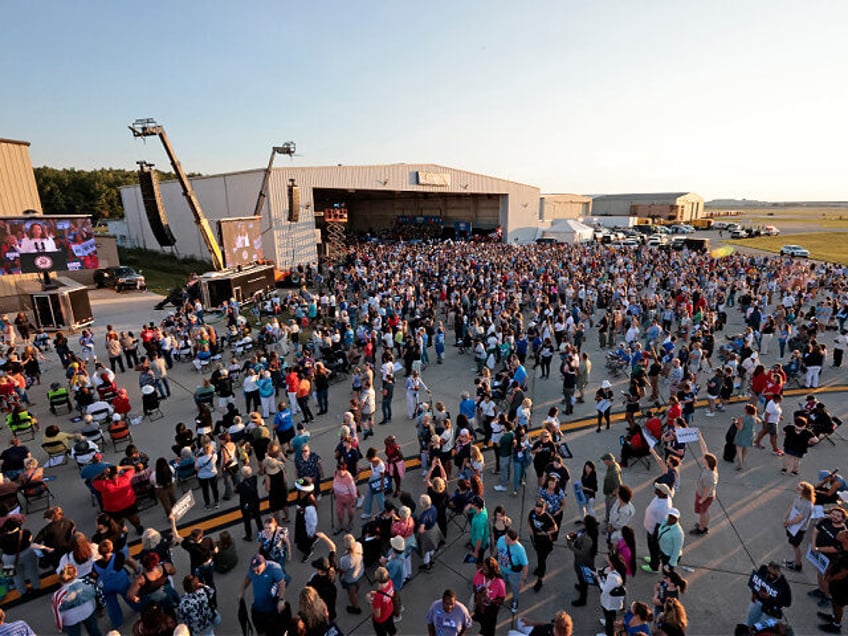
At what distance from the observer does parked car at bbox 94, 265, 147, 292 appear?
1139 inches

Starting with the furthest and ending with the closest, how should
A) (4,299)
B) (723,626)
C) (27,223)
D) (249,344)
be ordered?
(4,299) < (27,223) < (249,344) < (723,626)

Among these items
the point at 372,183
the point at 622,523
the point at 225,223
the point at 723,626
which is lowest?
the point at 723,626

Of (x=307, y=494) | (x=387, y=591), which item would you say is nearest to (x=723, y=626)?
(x=387, y=591)

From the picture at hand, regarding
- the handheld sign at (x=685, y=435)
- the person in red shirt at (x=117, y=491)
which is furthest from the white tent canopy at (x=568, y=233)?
the person in red shirt at (x=117, y=491)

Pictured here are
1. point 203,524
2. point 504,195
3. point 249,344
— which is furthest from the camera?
point 504,195

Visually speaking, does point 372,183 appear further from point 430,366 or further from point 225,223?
point 430,366

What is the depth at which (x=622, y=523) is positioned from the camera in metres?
6.20

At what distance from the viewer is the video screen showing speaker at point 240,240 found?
80.2 ft

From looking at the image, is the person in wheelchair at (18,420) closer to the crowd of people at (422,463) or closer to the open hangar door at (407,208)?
the crowd of people at (422,463)

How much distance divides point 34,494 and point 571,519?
937cm

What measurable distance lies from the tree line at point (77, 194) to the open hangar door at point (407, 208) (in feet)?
103

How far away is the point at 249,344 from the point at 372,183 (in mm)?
Result: 23666

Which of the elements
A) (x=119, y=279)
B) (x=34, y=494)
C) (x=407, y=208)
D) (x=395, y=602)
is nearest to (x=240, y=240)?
(x=119, y=279)

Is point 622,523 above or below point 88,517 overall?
above
